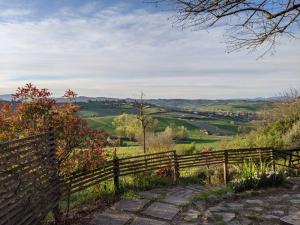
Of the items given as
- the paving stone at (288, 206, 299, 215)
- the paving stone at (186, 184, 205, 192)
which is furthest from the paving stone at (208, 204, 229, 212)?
the paving stone at (186, 184, 205, 192)

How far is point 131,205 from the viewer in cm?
779

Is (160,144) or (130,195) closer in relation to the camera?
(130,195)

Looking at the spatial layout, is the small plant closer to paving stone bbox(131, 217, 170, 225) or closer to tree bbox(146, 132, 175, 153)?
paving stone bbox(131, 217, 170, 225)

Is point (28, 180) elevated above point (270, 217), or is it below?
above

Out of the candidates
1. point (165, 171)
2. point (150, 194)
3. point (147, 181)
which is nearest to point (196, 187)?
point (147, 181)

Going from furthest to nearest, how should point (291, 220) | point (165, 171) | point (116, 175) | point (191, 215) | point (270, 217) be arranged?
point (165, 171), point (116, 175), point (191, 215), point (270, 217), point (291, 220)

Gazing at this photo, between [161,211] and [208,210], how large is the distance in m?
0.96

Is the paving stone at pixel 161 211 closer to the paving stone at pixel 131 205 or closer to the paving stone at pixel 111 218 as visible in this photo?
the paving stone at pixel 131 205

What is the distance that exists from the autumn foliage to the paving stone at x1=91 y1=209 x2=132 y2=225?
43.9 inches

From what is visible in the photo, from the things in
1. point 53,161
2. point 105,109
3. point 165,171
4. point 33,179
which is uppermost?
point 53,161

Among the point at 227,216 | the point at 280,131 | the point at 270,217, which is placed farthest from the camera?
the point at 280,131

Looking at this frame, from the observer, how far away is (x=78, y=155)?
7.70 meters

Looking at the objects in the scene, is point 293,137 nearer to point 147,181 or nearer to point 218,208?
point 147,181

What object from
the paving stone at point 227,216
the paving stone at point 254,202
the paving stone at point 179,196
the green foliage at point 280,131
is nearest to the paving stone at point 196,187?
the paving stone at point 179,196
